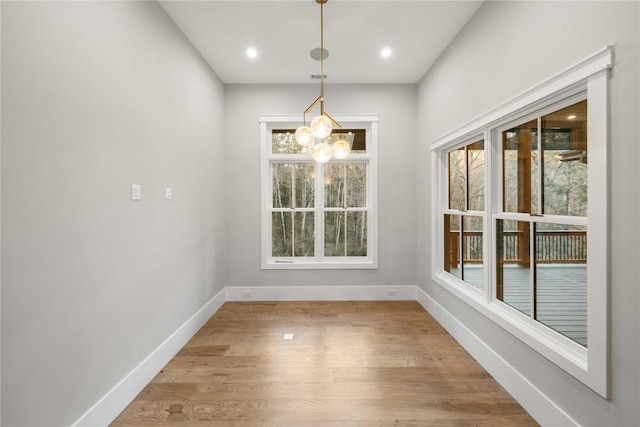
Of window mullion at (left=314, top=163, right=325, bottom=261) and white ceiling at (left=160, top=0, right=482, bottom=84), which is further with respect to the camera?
window mullion at (left=314, top=163, right=325, bottom=261)

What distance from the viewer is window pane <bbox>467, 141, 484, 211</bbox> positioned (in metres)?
2.88

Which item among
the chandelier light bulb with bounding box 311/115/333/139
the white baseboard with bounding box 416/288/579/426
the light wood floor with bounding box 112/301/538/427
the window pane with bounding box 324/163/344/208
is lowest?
the light wood floor with bounding box 112/301/538/427

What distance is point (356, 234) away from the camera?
449 cm

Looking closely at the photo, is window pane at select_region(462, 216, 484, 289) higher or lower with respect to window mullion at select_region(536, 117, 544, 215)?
lower

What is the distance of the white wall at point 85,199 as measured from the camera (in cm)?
141

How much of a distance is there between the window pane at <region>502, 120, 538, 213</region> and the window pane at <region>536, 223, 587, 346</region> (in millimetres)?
250

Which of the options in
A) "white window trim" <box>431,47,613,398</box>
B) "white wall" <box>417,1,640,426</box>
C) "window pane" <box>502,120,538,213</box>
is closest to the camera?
"white wall" <box>417,1,640,426</box>

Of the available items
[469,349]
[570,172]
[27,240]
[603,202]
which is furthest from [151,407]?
[570,172]

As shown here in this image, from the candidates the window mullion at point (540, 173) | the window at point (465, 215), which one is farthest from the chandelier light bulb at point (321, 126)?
the window at point (465, 215)

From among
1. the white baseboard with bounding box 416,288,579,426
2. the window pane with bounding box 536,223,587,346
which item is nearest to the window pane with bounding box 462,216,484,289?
the white baseboard with bounding box 416,288,579,426

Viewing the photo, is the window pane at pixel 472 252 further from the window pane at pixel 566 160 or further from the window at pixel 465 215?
the window pane at pixel 566 160

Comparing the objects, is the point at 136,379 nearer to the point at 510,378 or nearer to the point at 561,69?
the point at 510,378

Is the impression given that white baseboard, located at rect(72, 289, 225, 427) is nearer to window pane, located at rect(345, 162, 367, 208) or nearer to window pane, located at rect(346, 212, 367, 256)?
window pane, located at rect(346, 212, 367, 256)

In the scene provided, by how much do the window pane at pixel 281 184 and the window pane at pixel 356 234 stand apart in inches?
35.1
